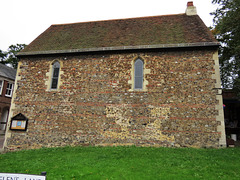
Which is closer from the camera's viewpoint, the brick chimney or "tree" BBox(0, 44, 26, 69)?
the brick chimney

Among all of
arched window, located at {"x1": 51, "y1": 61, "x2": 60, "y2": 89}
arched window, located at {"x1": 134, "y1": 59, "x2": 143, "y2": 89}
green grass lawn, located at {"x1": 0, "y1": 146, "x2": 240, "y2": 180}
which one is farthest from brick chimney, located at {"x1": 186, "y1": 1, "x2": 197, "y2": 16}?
arched window, located at {"x1": 51, "y1": 61, "x2": 60, "y2": 89}

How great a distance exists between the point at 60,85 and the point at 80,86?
1.39 meters

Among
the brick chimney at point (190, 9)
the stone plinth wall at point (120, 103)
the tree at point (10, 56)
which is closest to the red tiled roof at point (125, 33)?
the brick chimney at point (190, 9)

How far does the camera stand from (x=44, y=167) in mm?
6516

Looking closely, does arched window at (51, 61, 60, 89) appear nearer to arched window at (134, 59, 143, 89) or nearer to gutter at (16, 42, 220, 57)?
gutter at (16, 42, 220, 57)

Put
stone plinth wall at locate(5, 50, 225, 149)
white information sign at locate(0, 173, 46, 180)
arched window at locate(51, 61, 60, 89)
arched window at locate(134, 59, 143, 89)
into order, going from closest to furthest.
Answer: white information sign at locate(0, 173, 46, 180)
stone plinth wall at locate(5, 50, 225, 149)
arched window at locate(134, 59, 143, 89)
arched window at locate(51, 61, 60, 89)

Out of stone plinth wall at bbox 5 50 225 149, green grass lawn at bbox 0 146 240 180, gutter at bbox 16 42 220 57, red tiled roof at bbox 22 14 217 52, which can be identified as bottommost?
green grass lawn at bbox 0 146 240 180

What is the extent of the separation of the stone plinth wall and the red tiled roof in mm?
1020

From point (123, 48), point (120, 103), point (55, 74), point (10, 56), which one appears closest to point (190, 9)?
point (123, 48)

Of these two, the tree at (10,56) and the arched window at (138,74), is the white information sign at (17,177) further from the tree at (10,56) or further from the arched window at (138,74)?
the tree at (10,56)

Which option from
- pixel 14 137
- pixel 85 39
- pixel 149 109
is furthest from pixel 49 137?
pixel 85 39

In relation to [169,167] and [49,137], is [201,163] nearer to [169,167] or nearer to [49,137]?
[169,167]

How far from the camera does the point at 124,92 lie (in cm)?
1012

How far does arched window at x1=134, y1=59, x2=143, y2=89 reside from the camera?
10.2 metres
